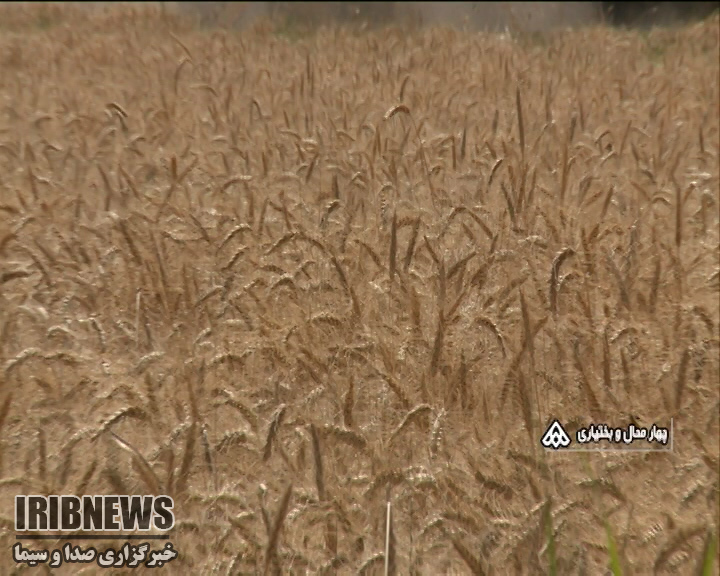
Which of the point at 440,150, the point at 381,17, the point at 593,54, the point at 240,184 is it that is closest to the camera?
the point at 240,184

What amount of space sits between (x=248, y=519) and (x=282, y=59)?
4.00 metres

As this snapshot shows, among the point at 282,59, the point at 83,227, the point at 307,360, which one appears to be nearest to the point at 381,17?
→ the point at 282,59

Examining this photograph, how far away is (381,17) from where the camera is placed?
24.8ft

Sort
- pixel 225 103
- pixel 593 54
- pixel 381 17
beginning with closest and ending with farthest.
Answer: pixel 225 103
pixel 593 54
pixel 381 17

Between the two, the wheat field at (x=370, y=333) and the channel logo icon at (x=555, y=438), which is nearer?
the wheat field at (x=370, y=333)

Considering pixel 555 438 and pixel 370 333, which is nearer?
pixel 555 438

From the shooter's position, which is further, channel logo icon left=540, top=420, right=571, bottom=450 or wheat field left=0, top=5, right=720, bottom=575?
channel logo icon left=540, top=420, right=571, bottom=450

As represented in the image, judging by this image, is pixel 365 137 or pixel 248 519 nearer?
pixel 248 519

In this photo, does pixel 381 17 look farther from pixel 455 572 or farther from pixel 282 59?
pixel 455 572

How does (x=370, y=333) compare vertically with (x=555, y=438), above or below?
above

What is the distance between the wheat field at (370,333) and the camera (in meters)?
1.31

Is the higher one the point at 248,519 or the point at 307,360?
the point at 307,360

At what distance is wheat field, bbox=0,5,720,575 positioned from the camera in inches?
51.6

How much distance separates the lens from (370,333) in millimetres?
1771
